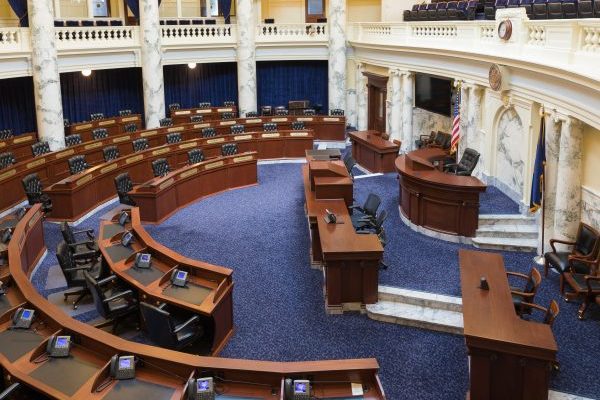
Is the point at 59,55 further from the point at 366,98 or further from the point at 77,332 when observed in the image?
the point at 77,332

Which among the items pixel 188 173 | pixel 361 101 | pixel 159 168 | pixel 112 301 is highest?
pixel 361 101

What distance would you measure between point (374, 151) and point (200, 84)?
870 cm

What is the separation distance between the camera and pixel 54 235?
1146cm

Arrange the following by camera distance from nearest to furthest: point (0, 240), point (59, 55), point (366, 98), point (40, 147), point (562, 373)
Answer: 1. point (562, 373)
2. point (0, 240)
3. point (40, 147)
4. point (59, 55)
5. point (366, 98)

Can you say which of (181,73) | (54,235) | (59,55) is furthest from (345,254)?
(181,73)

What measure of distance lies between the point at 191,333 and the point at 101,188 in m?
6.85

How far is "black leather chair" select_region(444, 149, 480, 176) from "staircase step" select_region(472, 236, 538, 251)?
1718 mm

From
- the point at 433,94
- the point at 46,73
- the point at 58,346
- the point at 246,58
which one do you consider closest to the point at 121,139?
the point at 46,73

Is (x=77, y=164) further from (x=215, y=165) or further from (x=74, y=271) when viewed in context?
(x=74, y=271)

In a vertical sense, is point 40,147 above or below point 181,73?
below

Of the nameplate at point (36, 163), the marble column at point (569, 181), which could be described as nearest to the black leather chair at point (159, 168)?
the nameplate at point (36, 163)

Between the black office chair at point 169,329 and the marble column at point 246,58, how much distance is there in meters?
13.7

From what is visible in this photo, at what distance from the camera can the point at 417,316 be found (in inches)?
319

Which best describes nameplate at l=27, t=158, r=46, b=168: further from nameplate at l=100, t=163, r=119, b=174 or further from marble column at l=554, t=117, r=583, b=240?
marble column at l=554, t=117, r=583, b=240
